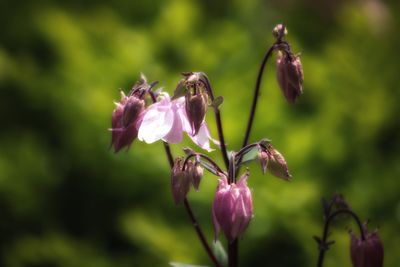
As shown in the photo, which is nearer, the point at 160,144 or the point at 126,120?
the point at 126,120

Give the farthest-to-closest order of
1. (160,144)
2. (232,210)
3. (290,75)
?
(160,144)
(290,75)
(232,210)

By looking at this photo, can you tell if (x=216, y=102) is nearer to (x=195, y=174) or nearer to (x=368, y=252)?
(x=195, y=174)

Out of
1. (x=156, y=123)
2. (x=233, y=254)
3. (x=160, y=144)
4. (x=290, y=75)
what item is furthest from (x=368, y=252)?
Result: (x=160, y=144)

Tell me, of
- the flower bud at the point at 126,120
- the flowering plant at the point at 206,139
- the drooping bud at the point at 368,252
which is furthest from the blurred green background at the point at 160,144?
the flower bud at the point at 126,120

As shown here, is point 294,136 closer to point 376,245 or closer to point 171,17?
point 171,17

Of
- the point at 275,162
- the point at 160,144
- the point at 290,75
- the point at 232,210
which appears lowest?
the point at 232,210

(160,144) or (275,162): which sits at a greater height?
(160,144)

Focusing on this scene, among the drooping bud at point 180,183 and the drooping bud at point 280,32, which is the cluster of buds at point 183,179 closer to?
the drooping bud at point 180,183
